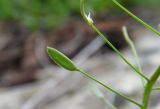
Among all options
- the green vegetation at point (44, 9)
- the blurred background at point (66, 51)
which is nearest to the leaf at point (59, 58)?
the blurred background at point (66, 51)

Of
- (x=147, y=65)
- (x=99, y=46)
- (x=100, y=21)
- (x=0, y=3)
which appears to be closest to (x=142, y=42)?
(x=99, y=46)

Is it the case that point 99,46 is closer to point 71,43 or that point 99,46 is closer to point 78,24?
point 71,43

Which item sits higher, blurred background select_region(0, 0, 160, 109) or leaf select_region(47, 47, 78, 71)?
leaf select_region(47, 47, 78, 71)

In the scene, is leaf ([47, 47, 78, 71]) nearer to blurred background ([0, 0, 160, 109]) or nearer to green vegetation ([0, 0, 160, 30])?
blurred background ([0, 0, 160, 109])

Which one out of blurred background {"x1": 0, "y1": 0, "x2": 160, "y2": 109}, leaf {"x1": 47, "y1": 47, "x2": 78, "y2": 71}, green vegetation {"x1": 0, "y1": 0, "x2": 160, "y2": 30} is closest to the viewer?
leaf {"x1": 47, "y1": 47, "x2": 78, "y2": 71}

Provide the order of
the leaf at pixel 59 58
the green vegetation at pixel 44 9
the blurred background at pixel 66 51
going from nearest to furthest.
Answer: the leaf at pixel 59 58
the blurred background at pixel 66 51
the green vegetation at pixel 44 9

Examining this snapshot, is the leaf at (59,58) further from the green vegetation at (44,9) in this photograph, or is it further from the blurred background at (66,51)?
the green vegetation at (44,9)

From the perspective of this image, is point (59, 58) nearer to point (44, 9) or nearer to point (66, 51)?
point (66, 51)

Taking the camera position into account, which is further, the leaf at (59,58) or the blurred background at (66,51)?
the blurred background at (66,51)

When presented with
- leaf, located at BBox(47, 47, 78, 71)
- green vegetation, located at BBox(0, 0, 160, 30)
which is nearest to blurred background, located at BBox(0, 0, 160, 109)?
green vegetation, located at BBox(0, 0, 160, 30)
